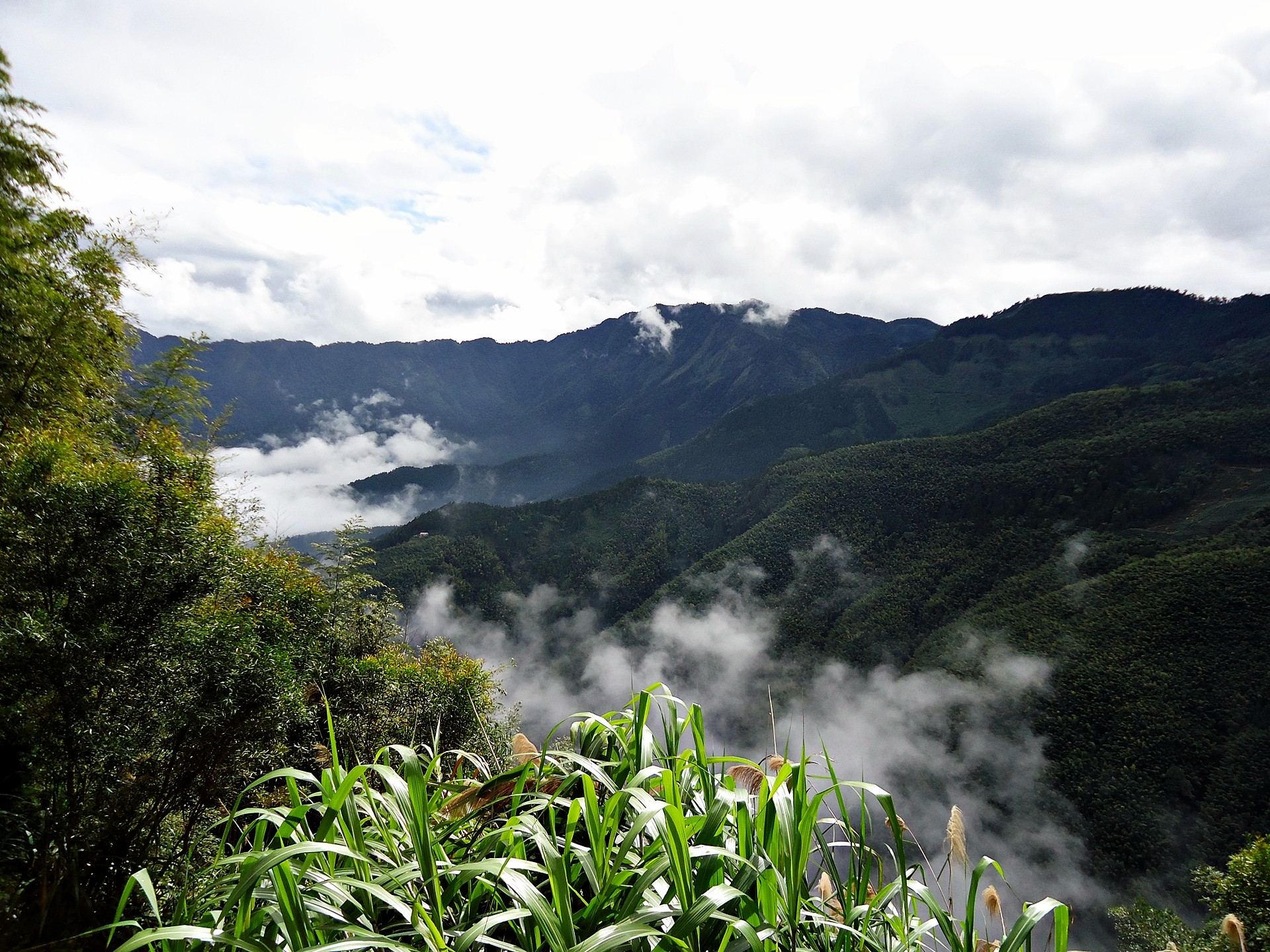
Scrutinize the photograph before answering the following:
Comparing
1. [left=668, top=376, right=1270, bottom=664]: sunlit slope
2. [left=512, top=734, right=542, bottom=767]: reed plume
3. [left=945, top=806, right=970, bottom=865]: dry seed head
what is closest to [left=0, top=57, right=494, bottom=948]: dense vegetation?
[left=512, top=734, right=542, bottom=767]: reed plume

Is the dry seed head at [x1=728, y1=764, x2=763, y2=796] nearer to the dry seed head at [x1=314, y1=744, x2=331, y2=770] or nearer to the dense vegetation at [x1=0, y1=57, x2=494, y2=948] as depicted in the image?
the dry seed head at [x1=314, y1=744, x2=331, y2=770]

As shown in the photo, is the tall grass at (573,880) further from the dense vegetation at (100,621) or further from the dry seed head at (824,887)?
the dense vegetation at (100,621)

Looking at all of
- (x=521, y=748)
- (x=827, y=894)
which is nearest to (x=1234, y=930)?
(x=827, y=894)

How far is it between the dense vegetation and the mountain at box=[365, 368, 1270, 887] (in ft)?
244

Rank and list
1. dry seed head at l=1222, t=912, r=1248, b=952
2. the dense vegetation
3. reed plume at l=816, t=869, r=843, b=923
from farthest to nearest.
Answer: the dense vegetation → reed plume at l=816, t=869, r=843, b=923 → dry seed head at l=1222, t=912, r=1248, b=952

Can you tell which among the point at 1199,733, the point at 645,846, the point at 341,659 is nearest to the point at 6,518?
the point at 645,846

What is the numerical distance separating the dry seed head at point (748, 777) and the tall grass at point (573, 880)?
10.2 inches

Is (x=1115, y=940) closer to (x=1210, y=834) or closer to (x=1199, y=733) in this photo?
(x=1210, y=834)

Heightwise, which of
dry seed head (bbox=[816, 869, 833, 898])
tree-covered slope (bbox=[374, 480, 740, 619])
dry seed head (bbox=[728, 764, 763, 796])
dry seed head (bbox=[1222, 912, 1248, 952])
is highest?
dry seed head (bbox=[728, 764, 763, 796])

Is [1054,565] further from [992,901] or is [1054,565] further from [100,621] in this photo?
[100,621]

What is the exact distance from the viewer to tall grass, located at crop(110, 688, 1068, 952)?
1.35m

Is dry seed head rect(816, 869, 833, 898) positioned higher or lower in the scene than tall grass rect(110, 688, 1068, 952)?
lower

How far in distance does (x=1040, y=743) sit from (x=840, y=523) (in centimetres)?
5625

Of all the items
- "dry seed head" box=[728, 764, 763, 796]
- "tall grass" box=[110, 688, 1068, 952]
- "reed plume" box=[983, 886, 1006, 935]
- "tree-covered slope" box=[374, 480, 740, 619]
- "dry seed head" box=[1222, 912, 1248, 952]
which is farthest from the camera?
"tree-covered slope" box=[374, 480, 740, 619]
